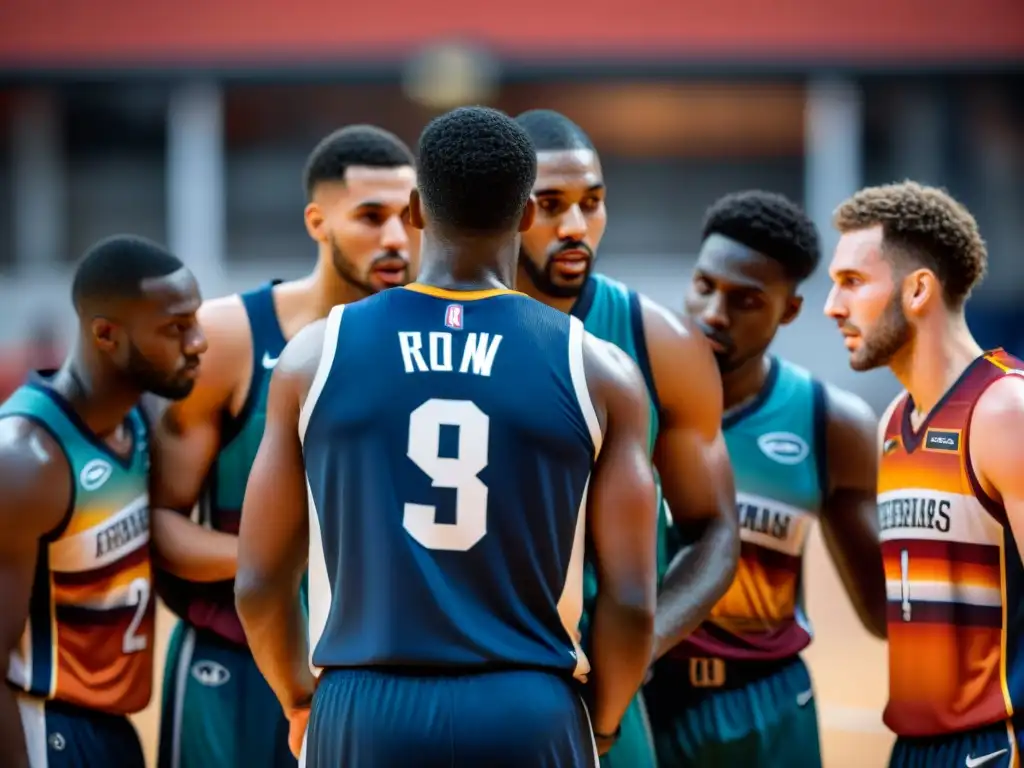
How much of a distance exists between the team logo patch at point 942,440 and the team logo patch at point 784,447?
0.95 m

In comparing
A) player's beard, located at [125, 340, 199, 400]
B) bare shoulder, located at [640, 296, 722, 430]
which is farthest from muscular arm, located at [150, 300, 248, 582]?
bare shoulder, located at [640, 296, 722, 430]

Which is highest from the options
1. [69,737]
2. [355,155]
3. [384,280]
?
[355,155]

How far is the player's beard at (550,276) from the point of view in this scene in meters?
3.86

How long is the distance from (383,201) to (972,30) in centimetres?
1666

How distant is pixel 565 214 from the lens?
12.8 ft

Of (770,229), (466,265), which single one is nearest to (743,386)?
(770,229)

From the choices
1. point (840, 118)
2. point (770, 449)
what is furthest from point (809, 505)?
point (840, 118)

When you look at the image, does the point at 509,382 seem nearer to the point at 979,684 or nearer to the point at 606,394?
the point at 606,394

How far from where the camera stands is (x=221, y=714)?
4188 mm

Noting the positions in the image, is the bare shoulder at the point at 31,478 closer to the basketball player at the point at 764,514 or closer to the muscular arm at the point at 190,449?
the muscular arm at the point at 190,449

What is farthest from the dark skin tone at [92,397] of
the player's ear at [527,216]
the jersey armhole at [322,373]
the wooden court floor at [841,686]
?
the wooden court floor at [841,686]

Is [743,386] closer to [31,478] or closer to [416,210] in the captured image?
[416,210]

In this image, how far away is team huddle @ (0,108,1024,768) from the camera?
2.67m

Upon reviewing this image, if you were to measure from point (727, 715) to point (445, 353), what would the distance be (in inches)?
87.2
